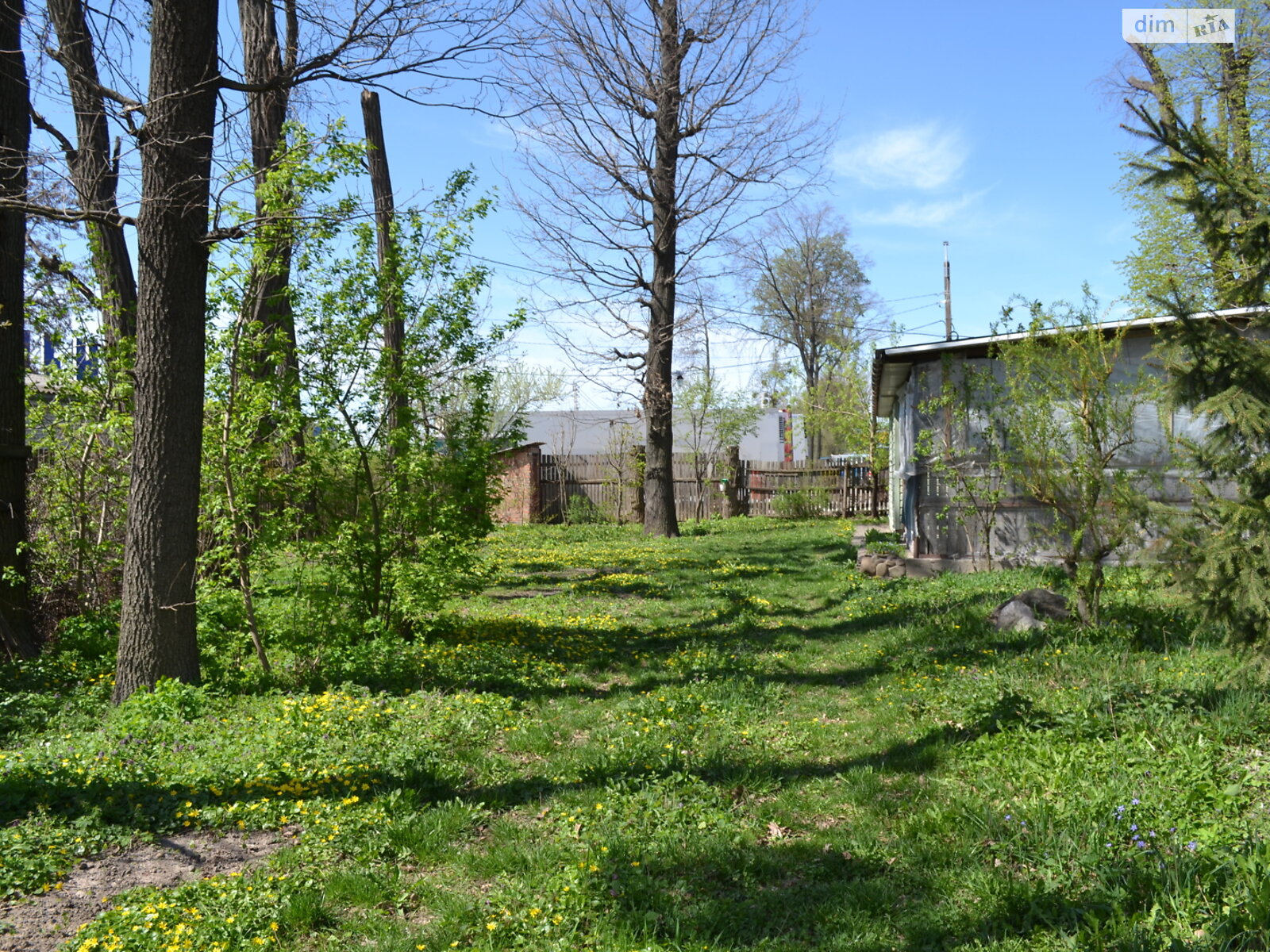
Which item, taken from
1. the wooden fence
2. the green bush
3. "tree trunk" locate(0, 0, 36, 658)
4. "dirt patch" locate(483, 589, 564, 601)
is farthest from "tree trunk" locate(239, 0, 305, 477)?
the green bush

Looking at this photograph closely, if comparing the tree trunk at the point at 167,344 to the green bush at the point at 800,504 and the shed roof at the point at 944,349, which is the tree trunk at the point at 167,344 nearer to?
the shed roof at the point at 944,349

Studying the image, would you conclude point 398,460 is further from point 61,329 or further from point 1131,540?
point 1131,540

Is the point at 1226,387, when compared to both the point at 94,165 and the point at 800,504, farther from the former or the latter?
the point at 800,504

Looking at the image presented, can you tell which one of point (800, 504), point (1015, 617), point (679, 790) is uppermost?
point (800, 504)

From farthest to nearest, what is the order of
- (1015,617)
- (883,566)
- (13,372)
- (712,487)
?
(712,487), (883,566), (1015,617), (13,372)

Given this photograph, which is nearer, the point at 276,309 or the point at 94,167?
the point at 276,309

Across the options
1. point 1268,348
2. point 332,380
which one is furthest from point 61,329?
point 1268,348

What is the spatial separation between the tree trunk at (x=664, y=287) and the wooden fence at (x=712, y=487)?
15.0 feet

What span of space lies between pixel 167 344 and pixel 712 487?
21.4 meters

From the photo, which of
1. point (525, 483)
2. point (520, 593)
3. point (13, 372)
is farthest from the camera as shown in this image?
point (525, 483)

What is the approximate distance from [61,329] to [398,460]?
10.6 ft

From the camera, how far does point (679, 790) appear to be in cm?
493

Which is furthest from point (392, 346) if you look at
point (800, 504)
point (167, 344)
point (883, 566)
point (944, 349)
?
point (800, 504)

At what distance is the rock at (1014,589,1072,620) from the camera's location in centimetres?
816
